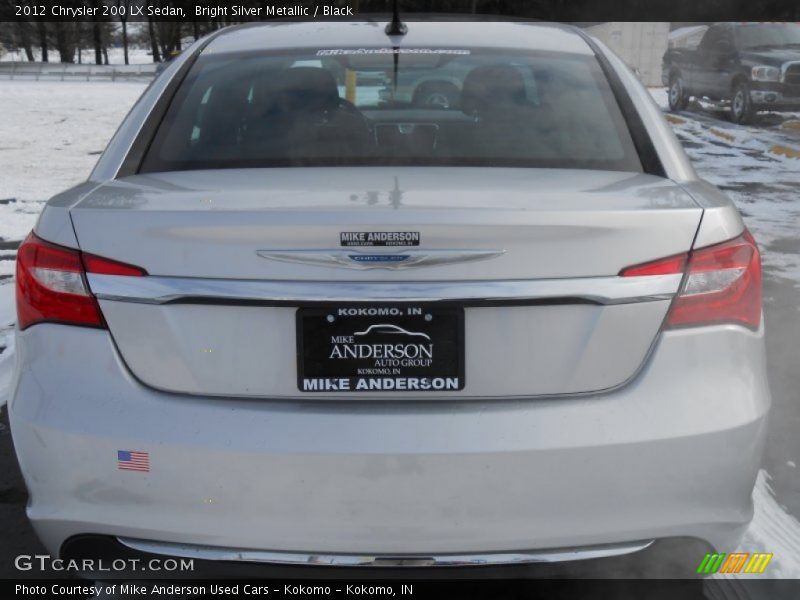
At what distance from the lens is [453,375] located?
2.25 metres

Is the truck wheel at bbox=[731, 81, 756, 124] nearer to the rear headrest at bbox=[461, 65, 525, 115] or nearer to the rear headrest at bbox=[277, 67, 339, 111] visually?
the rear headrest at bbox=[461, 65, 525, 115]

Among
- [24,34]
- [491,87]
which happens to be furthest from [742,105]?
[24,34]

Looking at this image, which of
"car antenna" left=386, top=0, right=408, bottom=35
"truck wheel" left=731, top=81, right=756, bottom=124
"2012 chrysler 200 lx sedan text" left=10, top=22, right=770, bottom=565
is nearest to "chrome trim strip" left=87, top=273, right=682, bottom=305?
"2012 chrysler 200 lx sedan text" left=10, top=22, right=770, bottom=565

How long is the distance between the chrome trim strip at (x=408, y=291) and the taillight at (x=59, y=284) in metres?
0.16

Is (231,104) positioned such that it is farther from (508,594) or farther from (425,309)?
(508,594)

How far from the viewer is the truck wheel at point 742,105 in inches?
744

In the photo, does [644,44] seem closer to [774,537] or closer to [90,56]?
[774,537]

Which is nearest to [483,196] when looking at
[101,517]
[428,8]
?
[101,517]

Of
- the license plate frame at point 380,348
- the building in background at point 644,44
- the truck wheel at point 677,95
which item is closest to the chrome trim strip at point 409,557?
the license plate frame at point 380,348

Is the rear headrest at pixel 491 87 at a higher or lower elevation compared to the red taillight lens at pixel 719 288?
higher

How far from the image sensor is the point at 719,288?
234cm

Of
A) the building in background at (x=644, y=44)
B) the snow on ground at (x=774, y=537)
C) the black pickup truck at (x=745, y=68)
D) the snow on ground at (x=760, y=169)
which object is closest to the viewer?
the snow on ground at (x=774, y=537)

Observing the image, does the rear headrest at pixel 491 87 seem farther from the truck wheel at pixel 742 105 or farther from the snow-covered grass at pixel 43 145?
the truck wheel at pixel 742 105

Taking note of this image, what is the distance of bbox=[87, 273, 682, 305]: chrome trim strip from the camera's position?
7.21ft
